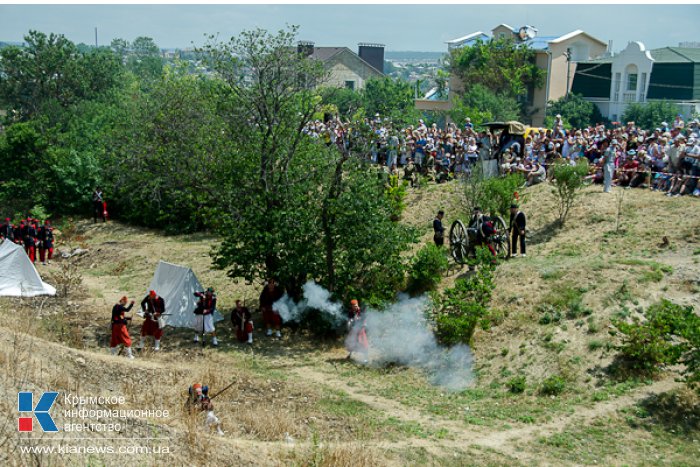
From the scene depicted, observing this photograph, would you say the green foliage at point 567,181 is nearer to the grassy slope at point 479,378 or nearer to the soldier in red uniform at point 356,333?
the grassy slope at point 479,378

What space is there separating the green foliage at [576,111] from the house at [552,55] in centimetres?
182

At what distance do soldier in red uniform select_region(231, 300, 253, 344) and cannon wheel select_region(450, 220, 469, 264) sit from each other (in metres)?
5.37

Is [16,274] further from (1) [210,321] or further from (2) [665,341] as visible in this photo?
(2) [665,341]

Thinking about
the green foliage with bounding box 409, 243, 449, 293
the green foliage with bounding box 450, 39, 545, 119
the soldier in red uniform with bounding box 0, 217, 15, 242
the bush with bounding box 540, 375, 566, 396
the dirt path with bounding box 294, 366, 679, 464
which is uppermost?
the green foliage with bounding box 450, 39, 545, 119

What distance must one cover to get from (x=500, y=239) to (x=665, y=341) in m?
5.42

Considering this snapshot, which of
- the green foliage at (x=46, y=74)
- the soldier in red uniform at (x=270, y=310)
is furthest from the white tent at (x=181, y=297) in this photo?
the green foliage at (x=46, y=74)

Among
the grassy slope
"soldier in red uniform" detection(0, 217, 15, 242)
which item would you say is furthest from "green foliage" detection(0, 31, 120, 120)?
the grassy slope

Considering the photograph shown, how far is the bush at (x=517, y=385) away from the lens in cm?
1360

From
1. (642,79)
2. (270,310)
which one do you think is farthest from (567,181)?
(642,79)

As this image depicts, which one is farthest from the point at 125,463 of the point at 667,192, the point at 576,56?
the point at 576,56

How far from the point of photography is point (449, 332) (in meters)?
15.3

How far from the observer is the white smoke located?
14.8 m

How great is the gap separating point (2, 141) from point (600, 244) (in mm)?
28675

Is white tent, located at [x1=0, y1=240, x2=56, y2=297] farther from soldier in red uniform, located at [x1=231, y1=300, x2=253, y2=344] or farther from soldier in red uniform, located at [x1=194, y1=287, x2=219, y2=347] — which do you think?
soldier in red uniform, located at [x1=231, y1=300, x2=253, y2=344]
